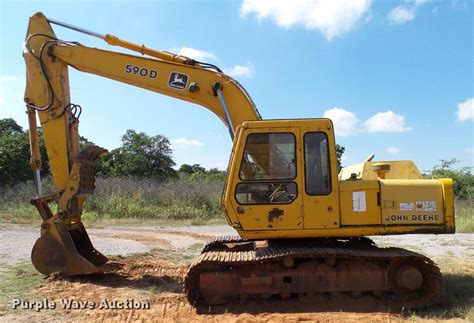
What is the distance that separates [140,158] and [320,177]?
3360cm

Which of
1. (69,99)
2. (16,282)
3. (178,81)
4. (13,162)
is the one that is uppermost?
(13,162)

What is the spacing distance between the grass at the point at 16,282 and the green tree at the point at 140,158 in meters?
27.7

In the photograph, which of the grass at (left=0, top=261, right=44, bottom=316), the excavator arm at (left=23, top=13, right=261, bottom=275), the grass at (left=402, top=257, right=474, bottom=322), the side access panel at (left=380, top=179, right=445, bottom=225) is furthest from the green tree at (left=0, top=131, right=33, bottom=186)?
the side access panel at (left=380, top=179, right=445, bottom=225)

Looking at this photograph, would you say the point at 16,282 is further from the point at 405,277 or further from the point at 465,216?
the point at 465,216

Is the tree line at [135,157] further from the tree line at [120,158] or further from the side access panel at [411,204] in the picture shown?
the side access panel at [411,204]

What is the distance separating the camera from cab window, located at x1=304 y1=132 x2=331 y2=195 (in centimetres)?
656

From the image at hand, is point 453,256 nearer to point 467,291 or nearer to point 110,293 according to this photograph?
point 467,291

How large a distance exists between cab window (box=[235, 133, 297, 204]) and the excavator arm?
1.23 m

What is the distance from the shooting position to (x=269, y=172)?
661 cm

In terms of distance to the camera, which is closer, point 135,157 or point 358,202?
point 358,202

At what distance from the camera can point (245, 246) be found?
25.8 ft

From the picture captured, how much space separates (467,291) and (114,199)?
56.8 ft

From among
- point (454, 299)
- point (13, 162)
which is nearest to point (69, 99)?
point (454, 299)

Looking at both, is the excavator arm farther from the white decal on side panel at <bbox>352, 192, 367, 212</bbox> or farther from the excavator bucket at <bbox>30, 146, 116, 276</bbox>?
the white decal on side panel at <bbox>352, 192, 367, 212</bbox>
